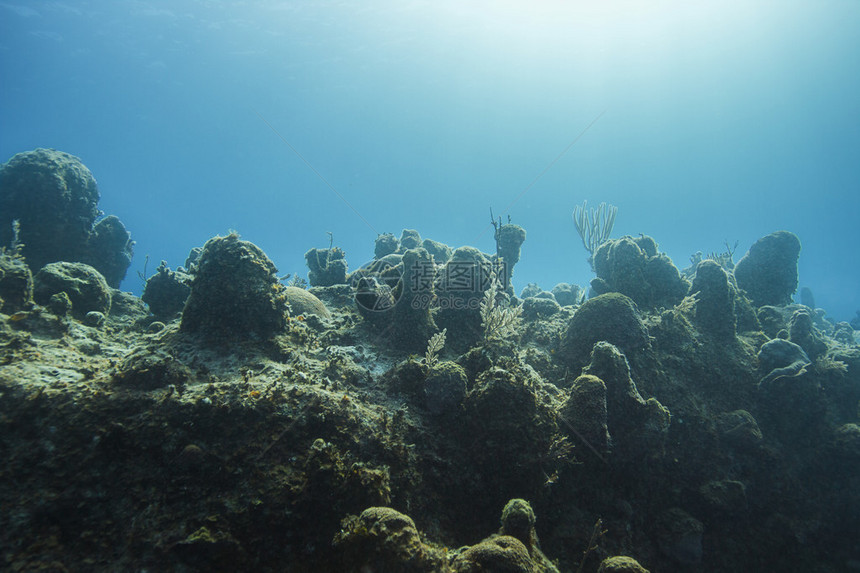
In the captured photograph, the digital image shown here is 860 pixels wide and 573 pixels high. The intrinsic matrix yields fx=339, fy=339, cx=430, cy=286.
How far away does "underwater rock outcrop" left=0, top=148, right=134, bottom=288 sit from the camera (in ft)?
43.7

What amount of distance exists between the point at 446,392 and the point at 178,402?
3.84 metres

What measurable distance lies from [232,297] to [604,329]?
830 centimetres

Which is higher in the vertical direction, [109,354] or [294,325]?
[294,325]

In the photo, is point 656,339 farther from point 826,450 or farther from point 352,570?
point 352,570

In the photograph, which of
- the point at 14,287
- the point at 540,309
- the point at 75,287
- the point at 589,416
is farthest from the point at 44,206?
the point at 589,416

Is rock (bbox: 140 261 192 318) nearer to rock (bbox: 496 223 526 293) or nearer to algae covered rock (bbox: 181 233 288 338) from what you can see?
algae covered rock (bbox: 181 233 288 338)

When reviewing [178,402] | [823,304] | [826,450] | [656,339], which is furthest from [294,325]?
[823,304]

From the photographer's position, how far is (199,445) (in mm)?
4234

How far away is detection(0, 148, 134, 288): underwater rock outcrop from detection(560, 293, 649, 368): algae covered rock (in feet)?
63.7

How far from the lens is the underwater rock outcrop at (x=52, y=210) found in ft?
43.7

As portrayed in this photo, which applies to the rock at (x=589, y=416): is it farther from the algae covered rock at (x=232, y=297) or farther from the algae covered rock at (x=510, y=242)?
the algae covered rock at (x=510, y=242)

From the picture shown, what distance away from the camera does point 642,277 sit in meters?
11.2

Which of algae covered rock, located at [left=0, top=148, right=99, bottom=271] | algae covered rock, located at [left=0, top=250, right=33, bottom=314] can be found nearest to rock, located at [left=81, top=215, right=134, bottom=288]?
algae covered rock, located at [left=0, top=148, right=99, bottom=271]

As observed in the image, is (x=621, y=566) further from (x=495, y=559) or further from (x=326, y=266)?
(x=326, y=266)
